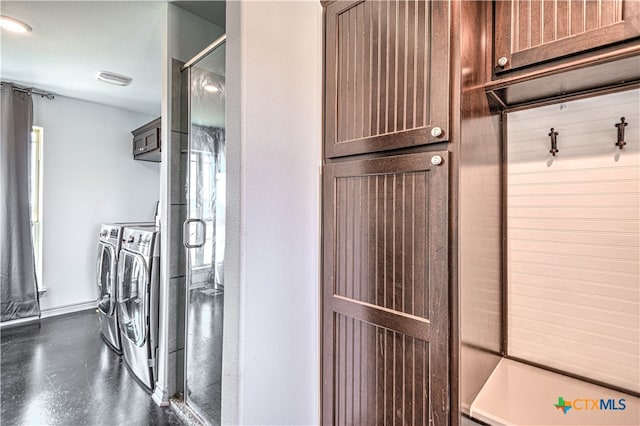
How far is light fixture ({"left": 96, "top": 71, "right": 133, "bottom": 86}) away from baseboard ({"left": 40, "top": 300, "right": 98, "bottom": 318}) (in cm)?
258

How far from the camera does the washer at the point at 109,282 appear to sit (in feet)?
8.71

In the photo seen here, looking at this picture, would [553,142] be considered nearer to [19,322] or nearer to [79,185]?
[79,185]

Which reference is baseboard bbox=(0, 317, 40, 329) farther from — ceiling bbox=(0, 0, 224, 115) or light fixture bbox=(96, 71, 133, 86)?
light fixture bbox=(96, 71, 133, 86)

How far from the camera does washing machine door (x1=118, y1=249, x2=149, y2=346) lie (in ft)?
6.95

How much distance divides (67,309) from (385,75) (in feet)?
14.4

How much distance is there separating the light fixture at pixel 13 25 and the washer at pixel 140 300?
1556mm

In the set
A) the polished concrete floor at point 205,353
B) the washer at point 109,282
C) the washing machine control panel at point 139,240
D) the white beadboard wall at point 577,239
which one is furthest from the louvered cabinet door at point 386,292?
the washer at point 109,282

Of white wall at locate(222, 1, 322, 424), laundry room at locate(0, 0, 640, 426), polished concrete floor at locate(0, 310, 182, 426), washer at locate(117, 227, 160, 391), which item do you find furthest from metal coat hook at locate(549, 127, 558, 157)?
polished concrete floor at locate(0, 310, 182, 426)

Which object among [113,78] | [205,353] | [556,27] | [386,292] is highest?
[113,78]

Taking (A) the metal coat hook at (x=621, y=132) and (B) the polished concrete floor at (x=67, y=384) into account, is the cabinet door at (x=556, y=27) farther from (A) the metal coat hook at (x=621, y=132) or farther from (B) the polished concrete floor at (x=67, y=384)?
(B) the polished concrete floor at (x=67, y=384)

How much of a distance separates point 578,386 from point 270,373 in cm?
113

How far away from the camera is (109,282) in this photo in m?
2.74

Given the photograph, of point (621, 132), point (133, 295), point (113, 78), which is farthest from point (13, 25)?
point (621, 132)

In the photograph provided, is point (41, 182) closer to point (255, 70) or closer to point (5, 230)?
point (5, 230)
